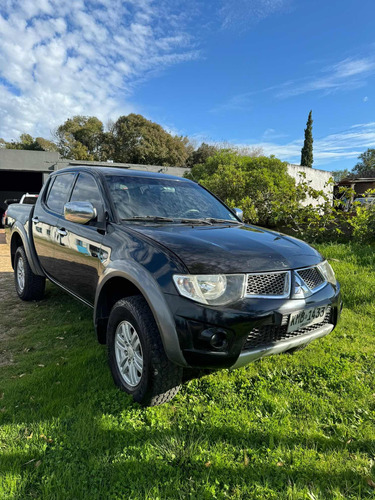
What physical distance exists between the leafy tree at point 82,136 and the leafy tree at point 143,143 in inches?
88.9

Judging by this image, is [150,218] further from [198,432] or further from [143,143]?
[143,143]

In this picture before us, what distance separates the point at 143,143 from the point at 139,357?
120ft

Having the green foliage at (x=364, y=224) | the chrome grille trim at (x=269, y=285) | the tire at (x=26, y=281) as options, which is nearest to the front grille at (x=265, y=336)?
the chrome grille trim at (x=269, y=285)

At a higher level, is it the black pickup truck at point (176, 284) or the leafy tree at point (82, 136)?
the leafy tree at point (82, 136)

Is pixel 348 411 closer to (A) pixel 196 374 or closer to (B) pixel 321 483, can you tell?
(B) pixel 321 483

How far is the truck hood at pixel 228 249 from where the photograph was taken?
6.88 feet

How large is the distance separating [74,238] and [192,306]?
170 centimetres

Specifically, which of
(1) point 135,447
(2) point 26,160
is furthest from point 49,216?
(2) point 26,160

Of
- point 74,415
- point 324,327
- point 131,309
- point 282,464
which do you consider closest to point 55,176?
point 131,309

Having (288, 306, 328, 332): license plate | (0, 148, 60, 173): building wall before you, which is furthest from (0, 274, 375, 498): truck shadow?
(0, 148, 60, 173): building wall

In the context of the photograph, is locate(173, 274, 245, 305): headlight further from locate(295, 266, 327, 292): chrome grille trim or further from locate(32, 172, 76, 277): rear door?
locate(32, 172, 76, 277): rear door

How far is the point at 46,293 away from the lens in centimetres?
525

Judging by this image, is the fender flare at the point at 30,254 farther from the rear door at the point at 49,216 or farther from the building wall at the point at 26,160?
the building wall at the point at 26,160

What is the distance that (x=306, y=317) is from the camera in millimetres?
2254
